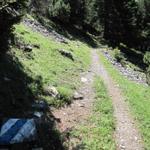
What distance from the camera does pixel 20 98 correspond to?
59.2ft

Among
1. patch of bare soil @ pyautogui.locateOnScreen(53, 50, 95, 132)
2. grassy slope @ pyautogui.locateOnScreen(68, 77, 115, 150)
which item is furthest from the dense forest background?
grassy slope @ pyautogui.locateOnScreen(68, 77, 115, 150)

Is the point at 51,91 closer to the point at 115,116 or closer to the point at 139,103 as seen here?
the point at 115,116

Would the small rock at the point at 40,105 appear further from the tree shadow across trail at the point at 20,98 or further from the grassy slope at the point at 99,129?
the grassy slope at the point at 99,129

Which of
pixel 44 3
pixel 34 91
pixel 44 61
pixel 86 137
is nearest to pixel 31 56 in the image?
pixel 44 61

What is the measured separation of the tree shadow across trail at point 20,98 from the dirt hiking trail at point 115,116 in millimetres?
868

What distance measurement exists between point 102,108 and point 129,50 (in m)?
36.9

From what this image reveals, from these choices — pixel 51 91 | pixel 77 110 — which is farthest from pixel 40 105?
pixel 51 91

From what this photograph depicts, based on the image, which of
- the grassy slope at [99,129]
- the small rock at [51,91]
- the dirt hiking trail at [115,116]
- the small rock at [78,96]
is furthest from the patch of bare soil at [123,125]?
the small rock at [51,91]

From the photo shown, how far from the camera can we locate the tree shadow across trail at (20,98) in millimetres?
15367

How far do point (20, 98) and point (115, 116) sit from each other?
17.6 feet

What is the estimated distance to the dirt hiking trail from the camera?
17.5 m

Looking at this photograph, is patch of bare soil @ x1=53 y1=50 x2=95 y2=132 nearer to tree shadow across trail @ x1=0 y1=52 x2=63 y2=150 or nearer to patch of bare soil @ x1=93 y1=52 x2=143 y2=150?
tree shadow across trail @ x1=0 y1=52 x2=63 y2=150

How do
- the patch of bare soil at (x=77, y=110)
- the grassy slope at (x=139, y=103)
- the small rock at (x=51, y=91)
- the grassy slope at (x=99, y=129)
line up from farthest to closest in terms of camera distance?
the small rock at (x=51, y=91), the grassy slope at (x=139, y=103), the patch of bare soil at (x=77, y=110), the grassy slope at (x=99, y=129)

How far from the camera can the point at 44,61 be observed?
28.1 meters
